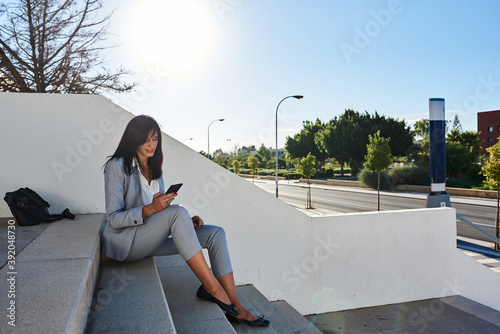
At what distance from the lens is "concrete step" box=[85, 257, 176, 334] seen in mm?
1809

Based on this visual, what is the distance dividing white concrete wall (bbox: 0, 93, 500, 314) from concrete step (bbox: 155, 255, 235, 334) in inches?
61.7

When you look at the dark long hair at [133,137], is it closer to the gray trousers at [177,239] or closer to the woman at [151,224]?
the woman at [151,224]

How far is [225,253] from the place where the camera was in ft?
8.68

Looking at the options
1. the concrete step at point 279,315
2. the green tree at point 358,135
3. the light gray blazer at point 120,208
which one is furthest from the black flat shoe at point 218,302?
the green tree at point 358,135

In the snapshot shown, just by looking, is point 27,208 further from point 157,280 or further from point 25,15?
point 25,15

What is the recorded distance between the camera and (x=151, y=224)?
2430 mm

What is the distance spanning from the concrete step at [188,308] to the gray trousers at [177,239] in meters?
0.25

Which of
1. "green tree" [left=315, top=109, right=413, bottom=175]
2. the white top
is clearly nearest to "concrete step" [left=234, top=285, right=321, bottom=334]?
the white top

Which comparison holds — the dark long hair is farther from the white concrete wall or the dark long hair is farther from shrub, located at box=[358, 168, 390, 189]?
shrub, located at box=[358, 168, 390, 189]

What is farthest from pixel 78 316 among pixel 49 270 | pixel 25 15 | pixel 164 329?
pixel 25 15

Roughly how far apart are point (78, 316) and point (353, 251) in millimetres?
4286

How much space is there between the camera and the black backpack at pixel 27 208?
3.49m

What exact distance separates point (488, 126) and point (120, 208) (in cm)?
6819

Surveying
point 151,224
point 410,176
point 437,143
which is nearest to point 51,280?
point 151,224
